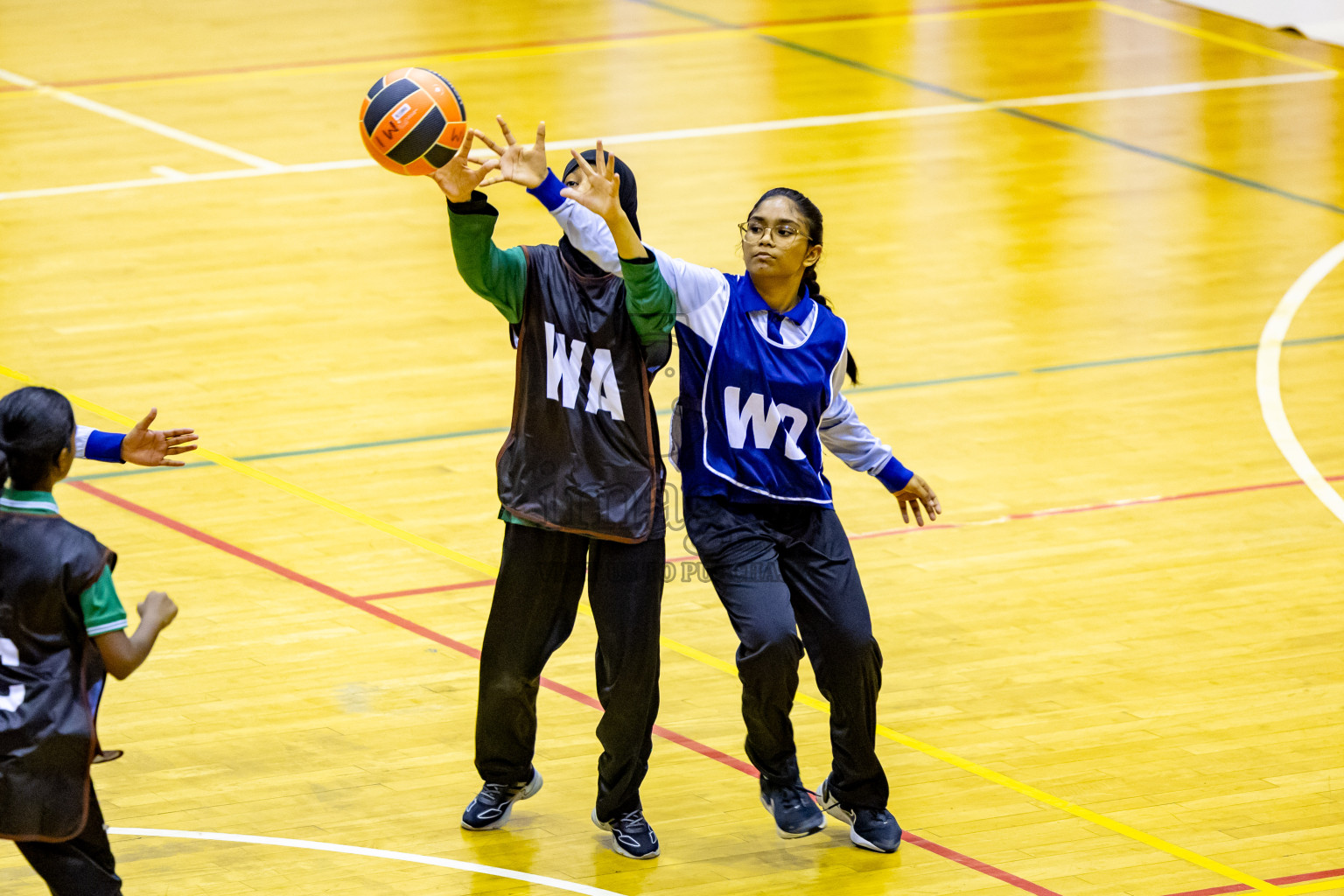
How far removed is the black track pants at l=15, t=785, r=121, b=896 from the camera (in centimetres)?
457

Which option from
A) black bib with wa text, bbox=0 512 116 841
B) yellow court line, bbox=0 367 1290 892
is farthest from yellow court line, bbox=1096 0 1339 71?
black bib with wa text, bbox=0 512 116 841

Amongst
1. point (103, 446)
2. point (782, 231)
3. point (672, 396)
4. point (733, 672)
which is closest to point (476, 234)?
point (782, 231)

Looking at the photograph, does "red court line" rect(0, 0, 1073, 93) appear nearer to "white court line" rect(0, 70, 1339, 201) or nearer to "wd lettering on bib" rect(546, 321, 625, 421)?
"white court line" rect(0, 70, 1339, 201)

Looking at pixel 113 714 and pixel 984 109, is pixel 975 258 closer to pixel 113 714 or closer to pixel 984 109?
pixel 984 109

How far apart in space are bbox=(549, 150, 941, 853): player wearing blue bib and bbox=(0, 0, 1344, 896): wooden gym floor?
480mm

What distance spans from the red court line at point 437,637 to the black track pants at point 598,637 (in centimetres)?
81

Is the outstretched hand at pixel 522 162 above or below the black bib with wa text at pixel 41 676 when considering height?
above

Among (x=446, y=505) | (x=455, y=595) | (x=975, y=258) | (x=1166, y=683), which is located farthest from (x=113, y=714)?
(x=975, y=258)

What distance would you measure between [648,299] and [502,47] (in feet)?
42.7

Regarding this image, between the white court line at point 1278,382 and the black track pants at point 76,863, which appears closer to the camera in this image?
the black track pants at point 76,863

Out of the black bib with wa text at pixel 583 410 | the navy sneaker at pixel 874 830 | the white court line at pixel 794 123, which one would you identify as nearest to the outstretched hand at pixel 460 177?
the black bib with wa text at pixel 583 410

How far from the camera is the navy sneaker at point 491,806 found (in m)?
5.98

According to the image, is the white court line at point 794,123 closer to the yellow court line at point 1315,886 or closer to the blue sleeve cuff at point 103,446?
the blue sleeve cuff at point 103,446

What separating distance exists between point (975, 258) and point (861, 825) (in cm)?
700
